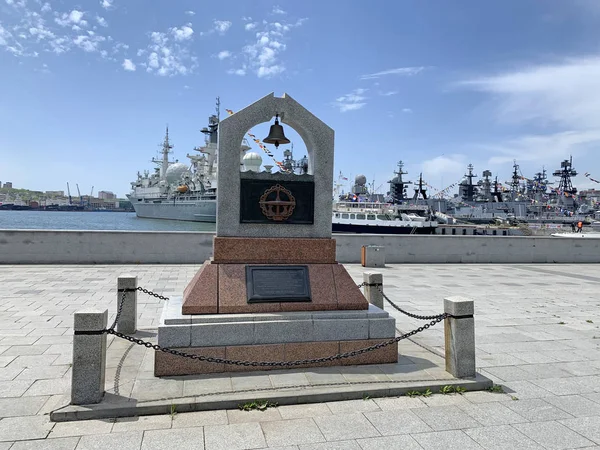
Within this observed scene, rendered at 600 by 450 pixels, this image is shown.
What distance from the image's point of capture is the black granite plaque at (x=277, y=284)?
512 centimetres

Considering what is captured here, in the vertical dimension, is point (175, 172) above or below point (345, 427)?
above

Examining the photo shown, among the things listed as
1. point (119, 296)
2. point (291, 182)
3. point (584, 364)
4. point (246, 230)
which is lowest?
point (584, 364)

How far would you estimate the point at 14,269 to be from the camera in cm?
1291

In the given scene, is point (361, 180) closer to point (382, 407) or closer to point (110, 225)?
point (110, 225)

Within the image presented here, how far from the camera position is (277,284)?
524 cm

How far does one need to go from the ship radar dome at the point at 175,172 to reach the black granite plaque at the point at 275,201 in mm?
73322

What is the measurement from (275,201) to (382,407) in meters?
2.82

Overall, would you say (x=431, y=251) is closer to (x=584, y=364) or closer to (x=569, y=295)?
(x=569, y=295)

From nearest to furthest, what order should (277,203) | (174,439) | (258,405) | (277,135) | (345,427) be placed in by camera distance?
1. (174,439)
2. (345,427)
3. (258,405)
4. (277,203)
5. (277,135)

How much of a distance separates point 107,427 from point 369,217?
146 ft

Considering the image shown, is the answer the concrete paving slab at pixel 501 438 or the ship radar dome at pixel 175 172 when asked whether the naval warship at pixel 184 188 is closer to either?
the ship radar dome at pixel 175 172

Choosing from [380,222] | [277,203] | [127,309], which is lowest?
[127,309]

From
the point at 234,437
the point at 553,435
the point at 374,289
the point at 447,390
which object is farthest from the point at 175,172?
the point at 553,435

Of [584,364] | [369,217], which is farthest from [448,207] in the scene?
[584,364]
